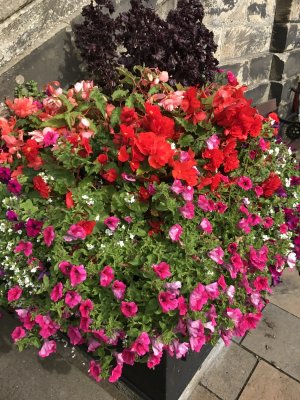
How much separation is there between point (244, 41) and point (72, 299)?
12.8 ft

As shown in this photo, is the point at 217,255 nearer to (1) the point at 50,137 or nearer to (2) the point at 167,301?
(2) the point at 167,301

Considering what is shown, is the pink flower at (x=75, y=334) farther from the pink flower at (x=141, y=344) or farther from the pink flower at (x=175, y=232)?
the pink flower at (x=175, y=232)

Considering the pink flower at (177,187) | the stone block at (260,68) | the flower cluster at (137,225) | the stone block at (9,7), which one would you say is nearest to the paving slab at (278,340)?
the flower cluster at (137,225)

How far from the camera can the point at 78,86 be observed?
2.19m

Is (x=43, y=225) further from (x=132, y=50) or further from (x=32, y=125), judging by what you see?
(x=132, y=50)

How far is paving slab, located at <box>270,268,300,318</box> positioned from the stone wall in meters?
2.47

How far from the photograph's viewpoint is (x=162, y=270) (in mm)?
1541

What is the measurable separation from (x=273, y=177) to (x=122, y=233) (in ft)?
3.33

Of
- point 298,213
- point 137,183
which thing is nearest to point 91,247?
point 137,183

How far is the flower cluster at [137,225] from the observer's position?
1.61 m

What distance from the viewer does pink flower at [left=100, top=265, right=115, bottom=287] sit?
1562 mm

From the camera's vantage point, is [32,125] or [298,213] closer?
[32,125]

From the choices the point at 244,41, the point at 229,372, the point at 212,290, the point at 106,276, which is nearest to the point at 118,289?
the point at 106,276

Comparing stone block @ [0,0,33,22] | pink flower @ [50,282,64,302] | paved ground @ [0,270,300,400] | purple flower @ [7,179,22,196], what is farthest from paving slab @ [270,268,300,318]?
stone block @ [0,0,33,22]
